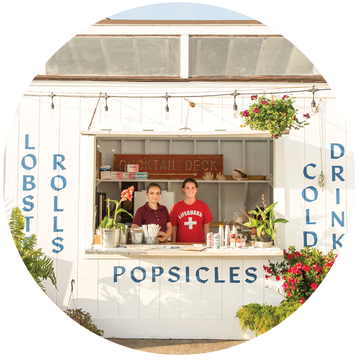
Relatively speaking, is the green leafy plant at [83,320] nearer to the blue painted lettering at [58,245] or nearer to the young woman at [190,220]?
the blue painted lettering at [58,245]

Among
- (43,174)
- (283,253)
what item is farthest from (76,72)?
(283,253)

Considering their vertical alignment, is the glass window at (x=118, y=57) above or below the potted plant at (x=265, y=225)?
above

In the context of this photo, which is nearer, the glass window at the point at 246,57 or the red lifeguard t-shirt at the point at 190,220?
the glass window at the point at 246,57

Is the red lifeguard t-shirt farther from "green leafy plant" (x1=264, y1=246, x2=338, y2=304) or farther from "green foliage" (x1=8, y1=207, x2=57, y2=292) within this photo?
"green foliage" (x1=8, y1=207, x2=57, y2=292)

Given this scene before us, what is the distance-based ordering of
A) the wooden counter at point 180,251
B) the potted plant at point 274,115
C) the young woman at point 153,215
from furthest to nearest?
the young woman at point 153,215 → the wooden counter at point 180,251 → the potted plant at point 274,115

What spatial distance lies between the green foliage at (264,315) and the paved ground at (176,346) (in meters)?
0.30

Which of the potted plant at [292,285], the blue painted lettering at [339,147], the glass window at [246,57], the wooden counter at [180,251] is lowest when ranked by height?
the potted plant at [292,285]

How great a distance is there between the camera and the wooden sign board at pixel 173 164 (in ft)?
20.6

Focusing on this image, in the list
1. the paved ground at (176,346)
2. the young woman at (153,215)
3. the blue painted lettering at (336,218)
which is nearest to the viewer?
the paved ground at (176,346)

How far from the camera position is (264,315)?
3.99 m

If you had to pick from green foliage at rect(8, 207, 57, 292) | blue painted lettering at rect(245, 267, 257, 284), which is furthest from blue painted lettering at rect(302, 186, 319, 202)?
green foliage at rect(8, 207, 57, 292)

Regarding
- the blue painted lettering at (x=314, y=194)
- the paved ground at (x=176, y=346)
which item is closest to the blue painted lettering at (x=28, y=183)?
the paved ground at (x=176, y=346)

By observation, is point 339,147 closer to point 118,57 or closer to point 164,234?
point 164,234

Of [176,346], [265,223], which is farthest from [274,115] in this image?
[176,346]
